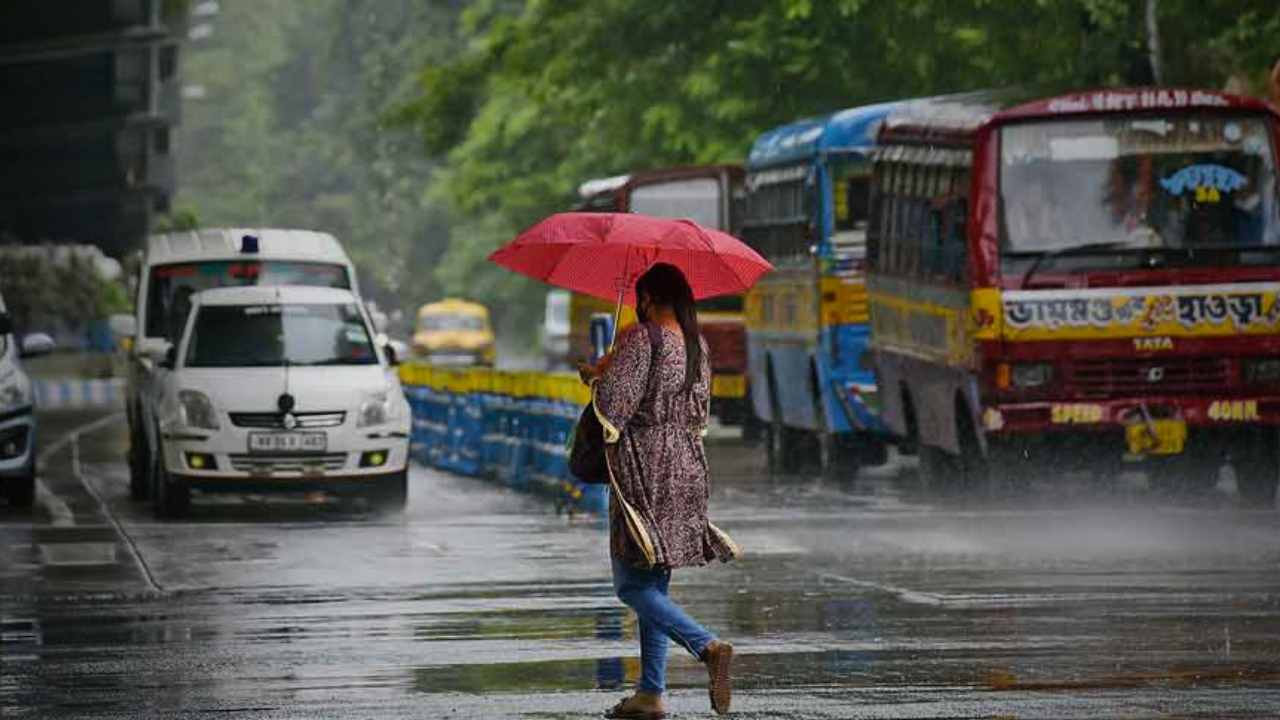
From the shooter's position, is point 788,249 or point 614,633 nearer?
point 614,633

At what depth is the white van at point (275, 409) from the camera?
24.2 m

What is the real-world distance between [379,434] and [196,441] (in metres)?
1.32

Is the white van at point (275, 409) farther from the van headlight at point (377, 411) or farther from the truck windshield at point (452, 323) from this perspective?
the truck windshield at point (452, 323)

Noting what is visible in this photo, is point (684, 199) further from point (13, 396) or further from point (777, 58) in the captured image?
point (13, 396)

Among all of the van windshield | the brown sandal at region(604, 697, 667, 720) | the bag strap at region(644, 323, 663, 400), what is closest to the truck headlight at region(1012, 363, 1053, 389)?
the van windshield

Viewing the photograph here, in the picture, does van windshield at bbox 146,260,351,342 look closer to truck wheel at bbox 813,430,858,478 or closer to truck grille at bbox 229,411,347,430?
truck grille at bbox 229,411,347,430

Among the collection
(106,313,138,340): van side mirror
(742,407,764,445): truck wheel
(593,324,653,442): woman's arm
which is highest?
(593,324,653,442): woman's arm

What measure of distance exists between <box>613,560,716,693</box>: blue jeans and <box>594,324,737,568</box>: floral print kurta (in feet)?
0.28

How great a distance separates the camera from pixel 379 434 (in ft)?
80.4

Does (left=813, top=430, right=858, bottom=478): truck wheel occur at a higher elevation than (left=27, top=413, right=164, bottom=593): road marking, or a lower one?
lower

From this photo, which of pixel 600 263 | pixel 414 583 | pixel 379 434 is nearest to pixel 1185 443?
pixel 379 434

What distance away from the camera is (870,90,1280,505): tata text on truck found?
77.5ft

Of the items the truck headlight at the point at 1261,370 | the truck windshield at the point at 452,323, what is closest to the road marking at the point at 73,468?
the truck headlight at the point at 1261,370

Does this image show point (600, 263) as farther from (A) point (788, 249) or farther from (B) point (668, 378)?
(A) point (788, 249)
